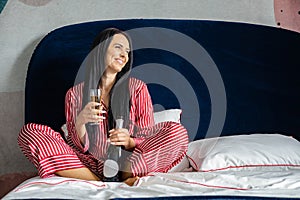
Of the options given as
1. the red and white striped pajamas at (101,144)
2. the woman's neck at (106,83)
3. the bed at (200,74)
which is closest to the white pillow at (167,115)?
the bed at (200,74)

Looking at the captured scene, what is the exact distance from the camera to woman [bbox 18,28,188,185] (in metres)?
1.83

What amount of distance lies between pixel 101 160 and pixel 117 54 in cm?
42

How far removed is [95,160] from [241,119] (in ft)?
2.58

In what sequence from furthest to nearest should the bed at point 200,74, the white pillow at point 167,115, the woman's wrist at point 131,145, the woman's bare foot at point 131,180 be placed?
the bed at point 200,74, the white pillow at point 167,115, the woman's wrist at point 131,145, the woman's bare foot at point 131,180

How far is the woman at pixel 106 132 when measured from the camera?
1832 mm

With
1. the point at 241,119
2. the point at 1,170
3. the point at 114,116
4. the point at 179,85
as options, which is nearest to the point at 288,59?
the point at 241,119

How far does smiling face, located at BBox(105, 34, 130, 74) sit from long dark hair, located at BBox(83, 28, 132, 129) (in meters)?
0.02

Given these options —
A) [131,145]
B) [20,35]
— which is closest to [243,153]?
[131,145]

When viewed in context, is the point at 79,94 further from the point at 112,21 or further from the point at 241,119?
the point at 241,119

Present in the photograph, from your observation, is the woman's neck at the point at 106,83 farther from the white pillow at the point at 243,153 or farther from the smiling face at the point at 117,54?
the white pillow at the point at 243,153

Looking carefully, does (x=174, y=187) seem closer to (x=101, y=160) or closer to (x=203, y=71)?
(x=101, y=160)

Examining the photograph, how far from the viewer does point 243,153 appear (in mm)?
1959

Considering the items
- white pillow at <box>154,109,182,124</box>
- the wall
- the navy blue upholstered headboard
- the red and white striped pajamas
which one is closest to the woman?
the red and white striped pajamas

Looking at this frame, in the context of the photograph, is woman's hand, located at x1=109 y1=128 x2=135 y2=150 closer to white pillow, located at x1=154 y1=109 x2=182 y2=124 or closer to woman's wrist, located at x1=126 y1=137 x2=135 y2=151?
woman's wrist, located at x1=126 y1=137 x2=135 y2=151
